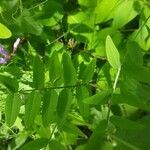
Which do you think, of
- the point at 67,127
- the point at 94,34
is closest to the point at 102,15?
the point at 94,34

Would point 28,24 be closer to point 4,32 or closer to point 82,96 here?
point 4,32

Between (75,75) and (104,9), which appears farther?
(104,9)

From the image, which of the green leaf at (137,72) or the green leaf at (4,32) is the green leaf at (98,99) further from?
the green leaf at (4,32)

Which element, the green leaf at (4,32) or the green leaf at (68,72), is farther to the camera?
the green leaf at (4,32)

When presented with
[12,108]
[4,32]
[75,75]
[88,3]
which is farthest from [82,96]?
[88,3]

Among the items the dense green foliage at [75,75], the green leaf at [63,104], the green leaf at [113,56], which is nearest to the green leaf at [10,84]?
the dense green foliage at [75,75]

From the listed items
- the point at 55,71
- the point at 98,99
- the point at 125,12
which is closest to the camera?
the point at 98,99

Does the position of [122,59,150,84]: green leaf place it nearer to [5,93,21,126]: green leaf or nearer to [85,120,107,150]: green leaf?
[85,120,107,150]: green leaf

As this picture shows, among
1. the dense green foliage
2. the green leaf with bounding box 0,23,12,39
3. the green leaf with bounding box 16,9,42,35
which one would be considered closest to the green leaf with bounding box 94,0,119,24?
the dense green foliage
